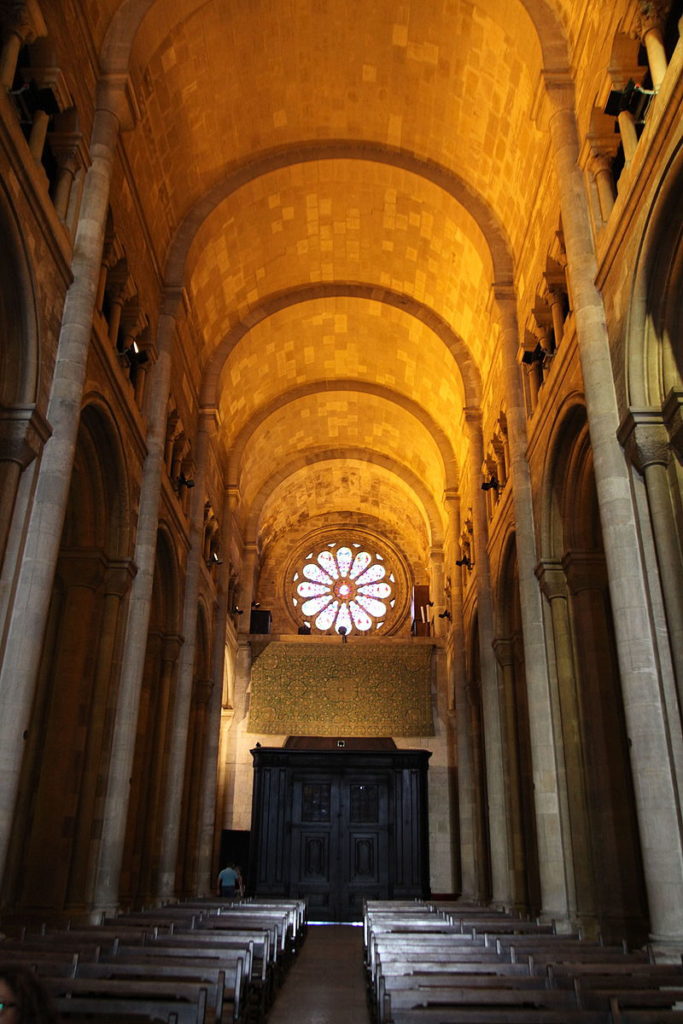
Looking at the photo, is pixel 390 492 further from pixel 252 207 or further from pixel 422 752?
pixel 252 207

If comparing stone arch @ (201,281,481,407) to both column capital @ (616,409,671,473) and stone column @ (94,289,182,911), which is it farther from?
column capital @ (616,409,671,473)

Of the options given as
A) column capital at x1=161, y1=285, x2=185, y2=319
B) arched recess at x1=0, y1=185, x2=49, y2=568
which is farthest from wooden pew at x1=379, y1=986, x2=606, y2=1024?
column capital at x1=161, y1=285, x2=185, y2=319

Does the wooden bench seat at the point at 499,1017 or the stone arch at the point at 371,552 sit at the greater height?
the stone arch at the point at 371,552

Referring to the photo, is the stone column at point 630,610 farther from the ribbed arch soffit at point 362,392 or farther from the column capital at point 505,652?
the ribbed arch soffit at point 362,392

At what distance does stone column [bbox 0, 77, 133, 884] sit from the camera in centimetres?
873

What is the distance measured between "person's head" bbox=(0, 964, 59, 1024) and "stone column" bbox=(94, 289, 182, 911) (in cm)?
1062

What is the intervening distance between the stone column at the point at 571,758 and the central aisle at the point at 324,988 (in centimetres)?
329

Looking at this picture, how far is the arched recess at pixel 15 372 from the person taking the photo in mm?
9320

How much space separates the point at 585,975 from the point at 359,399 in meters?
22.5

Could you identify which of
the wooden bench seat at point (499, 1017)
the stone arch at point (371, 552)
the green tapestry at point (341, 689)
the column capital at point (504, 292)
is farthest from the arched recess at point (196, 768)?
the wooden bench seat at point (499, 1017)

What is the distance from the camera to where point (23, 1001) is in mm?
2531

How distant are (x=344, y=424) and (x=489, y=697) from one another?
13283 millimetres

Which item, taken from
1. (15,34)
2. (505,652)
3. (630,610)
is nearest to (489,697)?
(505,652)

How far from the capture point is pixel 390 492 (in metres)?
31.4
